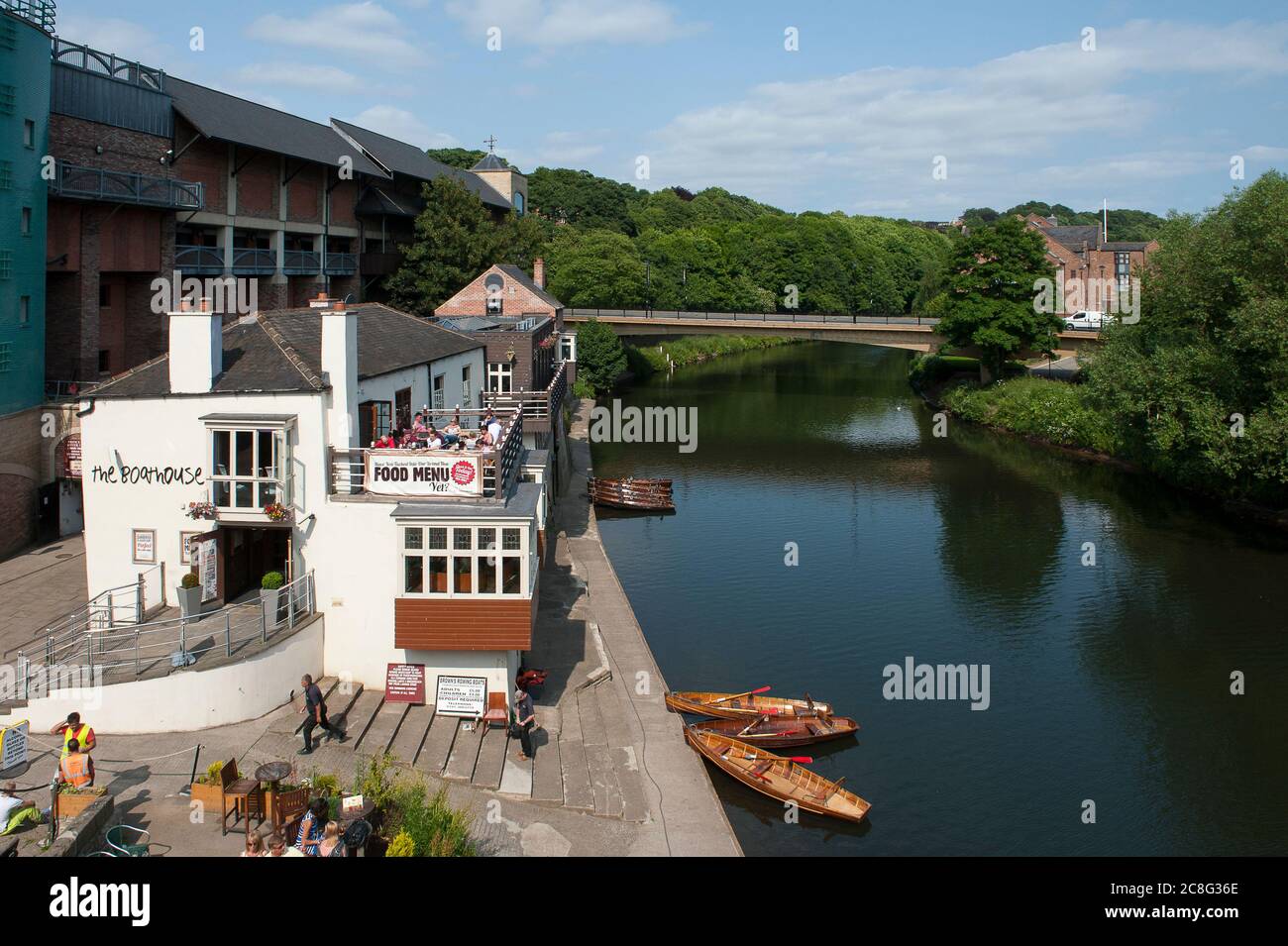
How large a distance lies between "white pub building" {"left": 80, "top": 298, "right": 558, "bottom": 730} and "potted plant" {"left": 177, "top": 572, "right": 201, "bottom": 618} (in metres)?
0.25

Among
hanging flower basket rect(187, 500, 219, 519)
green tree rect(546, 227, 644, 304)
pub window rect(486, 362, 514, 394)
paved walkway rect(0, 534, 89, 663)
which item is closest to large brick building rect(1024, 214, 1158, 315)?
green tree rect(546, 227, 644, 304)

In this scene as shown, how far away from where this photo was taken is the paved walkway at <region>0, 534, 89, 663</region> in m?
22.5

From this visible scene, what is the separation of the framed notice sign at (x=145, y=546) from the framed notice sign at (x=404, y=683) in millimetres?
5124

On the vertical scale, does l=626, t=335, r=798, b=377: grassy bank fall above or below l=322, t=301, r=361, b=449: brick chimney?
above

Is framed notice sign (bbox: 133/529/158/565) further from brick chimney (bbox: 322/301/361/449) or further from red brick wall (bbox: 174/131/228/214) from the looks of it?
red brick wall (bbox: 174/131/228/214)

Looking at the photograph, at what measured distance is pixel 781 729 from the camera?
75.0 feet

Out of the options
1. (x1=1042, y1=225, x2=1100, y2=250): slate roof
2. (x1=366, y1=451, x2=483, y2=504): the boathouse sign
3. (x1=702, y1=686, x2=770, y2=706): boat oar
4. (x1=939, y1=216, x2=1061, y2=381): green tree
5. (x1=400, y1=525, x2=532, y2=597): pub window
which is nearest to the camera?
(x1=400, y1=525, x2=532, y2=597): pub window

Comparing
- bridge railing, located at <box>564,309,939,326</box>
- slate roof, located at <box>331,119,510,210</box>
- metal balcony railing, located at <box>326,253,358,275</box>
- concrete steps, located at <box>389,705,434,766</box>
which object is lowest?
concrete steps, located at <box>389,705,434,766</box>

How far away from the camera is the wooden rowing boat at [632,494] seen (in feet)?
143

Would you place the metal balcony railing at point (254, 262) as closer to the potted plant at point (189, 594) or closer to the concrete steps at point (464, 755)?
the potted plant at point (189, 594)

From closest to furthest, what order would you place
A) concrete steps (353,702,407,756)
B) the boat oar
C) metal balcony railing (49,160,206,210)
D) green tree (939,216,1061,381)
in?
concrete steps (353,702,407,756) → the boat oar → metal balcony railing (49,160,206,210) → green tree (939,216,1061,381)

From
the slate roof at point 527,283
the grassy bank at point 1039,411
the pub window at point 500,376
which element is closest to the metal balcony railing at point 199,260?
the slate roof at point 527,283

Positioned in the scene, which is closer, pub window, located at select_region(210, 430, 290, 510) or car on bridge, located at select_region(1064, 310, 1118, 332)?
pub window, located at select_region(210, 430, 290, 510)
